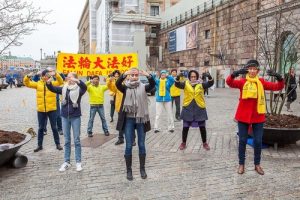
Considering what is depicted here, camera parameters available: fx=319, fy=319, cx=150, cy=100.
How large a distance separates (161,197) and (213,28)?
1144 inches

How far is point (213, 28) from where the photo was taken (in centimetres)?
3148

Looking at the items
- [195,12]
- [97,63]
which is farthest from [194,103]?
[195,12]

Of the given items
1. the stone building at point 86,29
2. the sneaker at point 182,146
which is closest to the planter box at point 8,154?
the sneaker at point 182,146

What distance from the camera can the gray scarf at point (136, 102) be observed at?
503cm

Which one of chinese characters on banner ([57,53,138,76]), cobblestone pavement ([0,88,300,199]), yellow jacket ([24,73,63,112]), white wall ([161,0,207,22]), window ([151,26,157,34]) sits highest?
white wall ([161,0,207,22])

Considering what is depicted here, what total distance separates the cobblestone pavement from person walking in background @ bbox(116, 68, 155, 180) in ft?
1.56

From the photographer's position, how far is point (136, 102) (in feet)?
16.6

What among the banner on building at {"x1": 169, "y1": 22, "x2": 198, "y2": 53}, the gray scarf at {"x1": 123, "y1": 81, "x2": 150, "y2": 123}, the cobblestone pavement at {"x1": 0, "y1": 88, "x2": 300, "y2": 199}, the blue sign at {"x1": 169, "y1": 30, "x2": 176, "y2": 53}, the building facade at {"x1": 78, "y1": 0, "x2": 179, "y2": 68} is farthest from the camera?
the building facade at {"x1": 78, "y1": 0, "x2": 179, "y2": 68}

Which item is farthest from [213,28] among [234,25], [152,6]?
[152,6]

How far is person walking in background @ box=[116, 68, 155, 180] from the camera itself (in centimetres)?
505

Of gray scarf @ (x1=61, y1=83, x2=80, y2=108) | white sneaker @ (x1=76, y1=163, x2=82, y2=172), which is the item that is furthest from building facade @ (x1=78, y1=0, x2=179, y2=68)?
white sneaker @ (x1=76, y1=163, x2=82, y2=172)

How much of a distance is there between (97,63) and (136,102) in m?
4.35

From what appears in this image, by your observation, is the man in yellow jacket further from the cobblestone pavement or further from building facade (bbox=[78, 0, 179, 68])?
building facade (bbox=[78, 0, 179, 68])

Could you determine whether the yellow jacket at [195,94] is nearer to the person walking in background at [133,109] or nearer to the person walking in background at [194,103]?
the person walking in background at [194,103]
